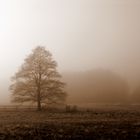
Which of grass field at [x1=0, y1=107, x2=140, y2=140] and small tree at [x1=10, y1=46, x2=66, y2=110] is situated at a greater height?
small tree at [x1=10, y1=46, x2=66, y2=110]

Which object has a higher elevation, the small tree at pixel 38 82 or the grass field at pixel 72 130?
the small tree at pixel 38 82

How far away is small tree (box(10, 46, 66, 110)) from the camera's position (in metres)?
52.8

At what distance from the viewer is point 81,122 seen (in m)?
35.5

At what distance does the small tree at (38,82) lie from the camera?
5278cm

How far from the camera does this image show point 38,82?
2085 inches

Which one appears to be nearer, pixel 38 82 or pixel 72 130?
pixel 72 130

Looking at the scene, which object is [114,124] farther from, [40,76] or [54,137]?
[40,76]

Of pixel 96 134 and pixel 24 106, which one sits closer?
pixel 96 134

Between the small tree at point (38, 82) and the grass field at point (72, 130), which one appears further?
the small tree at point (38, 82)

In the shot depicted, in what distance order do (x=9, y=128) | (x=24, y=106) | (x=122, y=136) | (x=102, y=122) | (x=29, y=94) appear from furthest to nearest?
(x=24, y=106), (x=29, y=94), (x=102, y=122), (x=9, y=128), (x=122, y=136)

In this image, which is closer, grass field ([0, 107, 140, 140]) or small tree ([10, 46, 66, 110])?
grass field ([0, 107, 140, 140])

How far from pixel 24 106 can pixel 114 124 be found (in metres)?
29.9

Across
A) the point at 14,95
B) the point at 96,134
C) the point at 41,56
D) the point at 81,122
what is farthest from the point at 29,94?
the point at 96,134

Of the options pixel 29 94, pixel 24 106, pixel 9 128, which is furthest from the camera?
pixel 24 106
